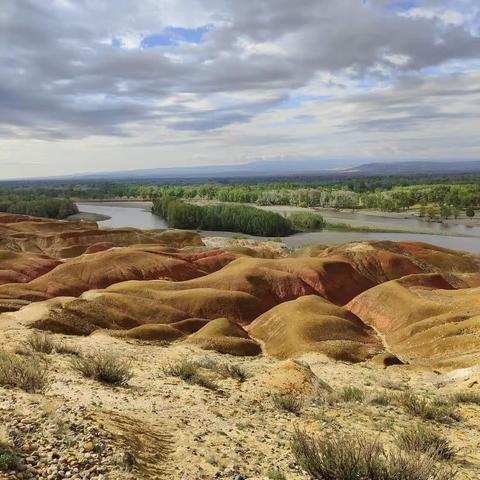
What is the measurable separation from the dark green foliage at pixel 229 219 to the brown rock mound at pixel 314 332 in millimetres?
77751

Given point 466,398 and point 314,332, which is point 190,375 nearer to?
point 466,398

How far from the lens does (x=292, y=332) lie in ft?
95.3

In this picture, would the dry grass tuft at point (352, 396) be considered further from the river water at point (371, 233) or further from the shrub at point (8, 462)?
the river water at point (371, 233)

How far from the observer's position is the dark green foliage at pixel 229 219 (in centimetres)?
11288

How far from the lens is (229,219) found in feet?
396

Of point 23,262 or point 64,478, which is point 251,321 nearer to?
point 23,262

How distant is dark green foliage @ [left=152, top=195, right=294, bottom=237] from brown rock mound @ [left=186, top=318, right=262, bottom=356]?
273ft

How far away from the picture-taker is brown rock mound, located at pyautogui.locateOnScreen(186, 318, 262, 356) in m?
25.9

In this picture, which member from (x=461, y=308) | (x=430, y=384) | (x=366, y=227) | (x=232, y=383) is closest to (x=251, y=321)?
(x=461, y=308)

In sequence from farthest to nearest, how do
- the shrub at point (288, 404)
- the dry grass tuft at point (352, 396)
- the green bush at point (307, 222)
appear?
the green bush at point (307, 222), the dry grass tuft at point (352, 396), the shrub at point (288, 404)

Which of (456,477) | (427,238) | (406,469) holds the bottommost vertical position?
(427,238)

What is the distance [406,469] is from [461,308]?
29.0 metres

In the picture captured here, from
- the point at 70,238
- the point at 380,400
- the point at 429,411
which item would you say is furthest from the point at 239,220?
the point at 429,411

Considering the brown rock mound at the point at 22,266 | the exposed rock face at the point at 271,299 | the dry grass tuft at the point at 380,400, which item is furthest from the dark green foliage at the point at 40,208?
the dry grass tuft at the point at 380,400
